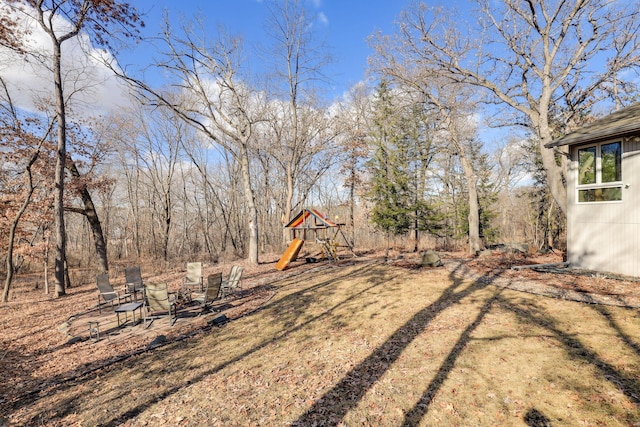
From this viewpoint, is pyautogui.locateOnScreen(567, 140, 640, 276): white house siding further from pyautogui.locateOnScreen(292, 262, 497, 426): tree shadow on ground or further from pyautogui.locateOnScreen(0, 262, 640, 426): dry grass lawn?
pyautogui.locateOnScreen(292, 262, 497, 426): tree shadow on ground

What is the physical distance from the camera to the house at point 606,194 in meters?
7.53

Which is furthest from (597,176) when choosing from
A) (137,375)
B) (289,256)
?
(137,375)

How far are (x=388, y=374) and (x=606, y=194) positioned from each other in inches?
343

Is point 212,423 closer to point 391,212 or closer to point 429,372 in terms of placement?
point 429,372

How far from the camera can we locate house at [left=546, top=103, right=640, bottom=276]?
24.7 feet

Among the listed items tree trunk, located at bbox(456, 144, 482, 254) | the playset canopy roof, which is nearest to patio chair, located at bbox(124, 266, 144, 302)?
the playset canopy roof

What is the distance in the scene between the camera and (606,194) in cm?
814

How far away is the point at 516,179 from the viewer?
90.7ft

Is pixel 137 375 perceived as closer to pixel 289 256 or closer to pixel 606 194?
pixel 289 256

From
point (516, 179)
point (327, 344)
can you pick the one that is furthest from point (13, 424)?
point (516, 179)

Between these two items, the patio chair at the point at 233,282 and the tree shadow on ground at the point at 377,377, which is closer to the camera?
the tree shadow on ground at the point at 377,377

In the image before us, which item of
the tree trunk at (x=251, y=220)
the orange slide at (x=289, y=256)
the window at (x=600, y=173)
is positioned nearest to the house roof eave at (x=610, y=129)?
the window at (x=600, y=173)

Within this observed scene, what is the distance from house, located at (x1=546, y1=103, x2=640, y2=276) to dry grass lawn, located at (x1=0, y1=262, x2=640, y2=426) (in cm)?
363

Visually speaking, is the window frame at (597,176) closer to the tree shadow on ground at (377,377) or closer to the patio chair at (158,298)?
the tree shadow on ground at (377,377)
